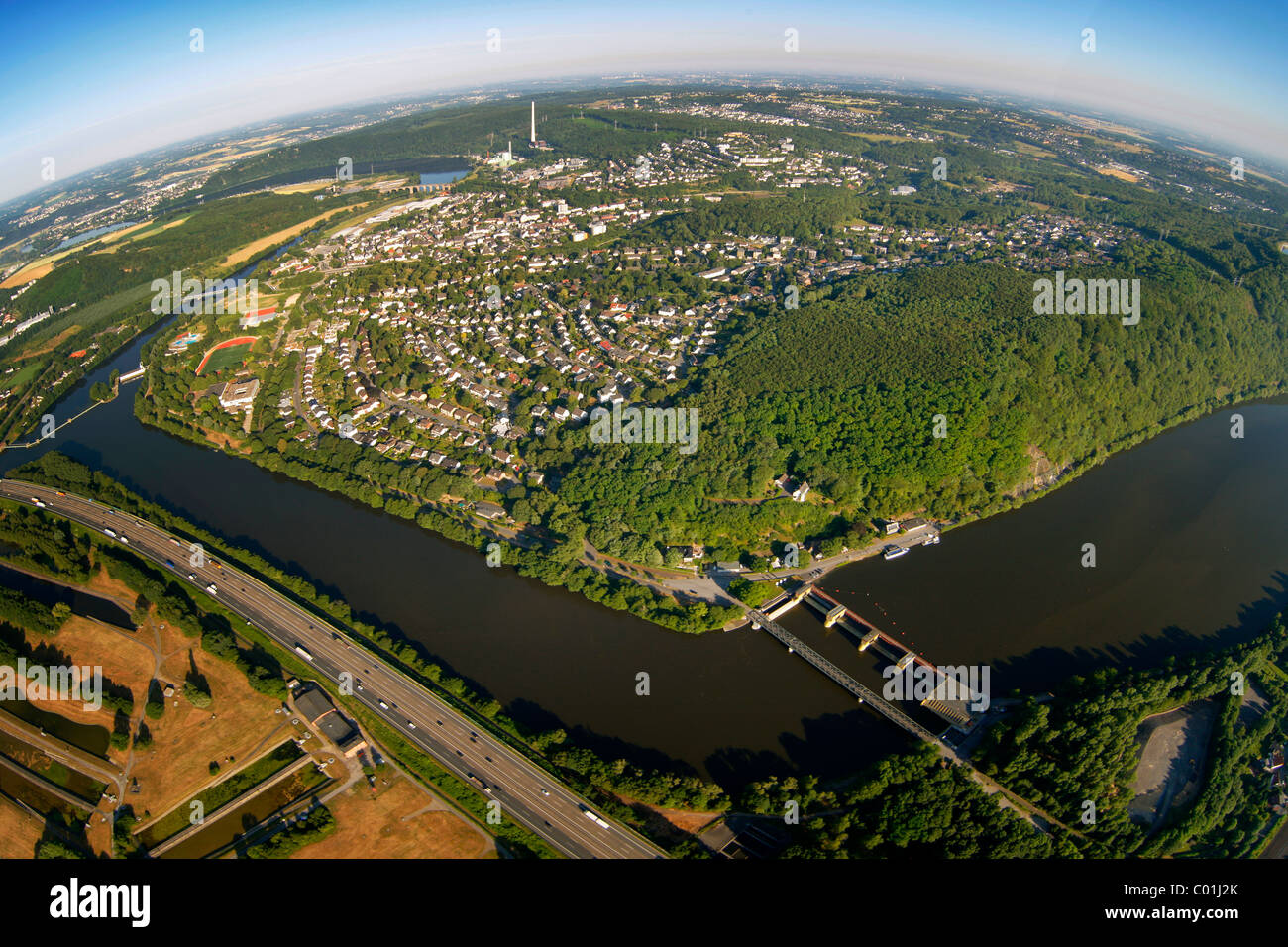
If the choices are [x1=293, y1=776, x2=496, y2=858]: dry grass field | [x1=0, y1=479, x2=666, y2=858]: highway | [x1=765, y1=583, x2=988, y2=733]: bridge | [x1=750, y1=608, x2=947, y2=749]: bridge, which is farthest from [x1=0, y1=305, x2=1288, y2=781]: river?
[x1=293, y1=776, x2=496, y2=858]: dry grass field

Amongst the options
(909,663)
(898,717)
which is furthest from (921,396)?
(898,717)

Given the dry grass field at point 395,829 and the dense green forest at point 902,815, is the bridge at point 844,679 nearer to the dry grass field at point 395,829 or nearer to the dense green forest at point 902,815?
the dense green forest at point 902,815

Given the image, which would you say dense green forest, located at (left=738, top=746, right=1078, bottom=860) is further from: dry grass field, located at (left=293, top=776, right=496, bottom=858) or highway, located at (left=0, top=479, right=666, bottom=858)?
dry grass field, located at (left=293, top=776, right=496, bottom=858)

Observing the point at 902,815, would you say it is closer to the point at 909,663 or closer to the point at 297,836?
the point at 909,663

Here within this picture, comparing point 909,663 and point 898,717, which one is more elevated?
point 909,663

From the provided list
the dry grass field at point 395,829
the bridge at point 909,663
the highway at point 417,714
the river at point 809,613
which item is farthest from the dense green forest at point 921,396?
the dry grass field at point 395,829

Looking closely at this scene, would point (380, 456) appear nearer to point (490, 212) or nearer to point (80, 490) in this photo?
point (80, 490)
